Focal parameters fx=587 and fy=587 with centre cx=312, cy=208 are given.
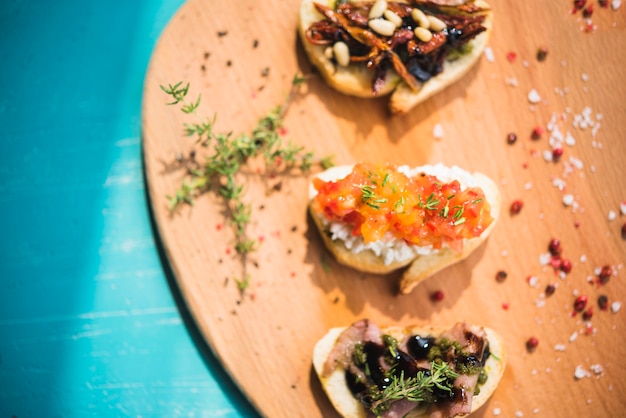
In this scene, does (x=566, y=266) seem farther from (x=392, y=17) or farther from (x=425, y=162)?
(x=392, y=17)

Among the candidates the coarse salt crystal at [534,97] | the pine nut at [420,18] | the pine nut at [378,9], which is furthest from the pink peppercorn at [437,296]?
the pine nut at [378,9]

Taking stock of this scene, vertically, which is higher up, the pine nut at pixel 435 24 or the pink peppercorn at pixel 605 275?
the pine nut at pixel 435 24

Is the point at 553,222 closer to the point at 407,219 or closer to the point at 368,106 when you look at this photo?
the point at 407,219

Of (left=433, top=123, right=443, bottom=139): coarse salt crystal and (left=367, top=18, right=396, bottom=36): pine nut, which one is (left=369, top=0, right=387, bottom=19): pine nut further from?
(left=433, top=123, right=443, bottom=139): coarse salt crystal

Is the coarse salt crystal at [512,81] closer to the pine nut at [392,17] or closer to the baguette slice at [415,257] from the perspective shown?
the baguette slice at [415,257]

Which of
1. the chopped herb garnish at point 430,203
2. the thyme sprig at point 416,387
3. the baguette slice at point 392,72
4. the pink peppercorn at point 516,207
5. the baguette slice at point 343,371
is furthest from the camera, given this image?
the pink peppercorn at point 516,207

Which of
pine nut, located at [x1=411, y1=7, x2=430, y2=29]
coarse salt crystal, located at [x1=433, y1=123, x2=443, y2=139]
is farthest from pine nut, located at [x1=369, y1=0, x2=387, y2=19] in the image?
coarse salt crystal, located at [x1=433, y1=123, x2=443, y2=139]

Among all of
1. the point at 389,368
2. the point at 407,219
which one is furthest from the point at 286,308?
the point at 407,219
